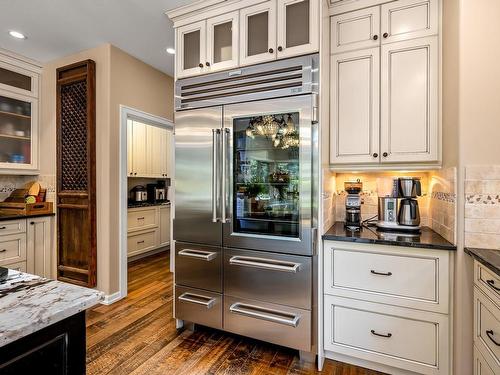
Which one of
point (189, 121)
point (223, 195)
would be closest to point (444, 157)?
point (223, 195)

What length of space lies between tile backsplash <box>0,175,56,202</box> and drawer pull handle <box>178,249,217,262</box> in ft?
6.77

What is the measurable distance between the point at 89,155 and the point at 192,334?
2003mm

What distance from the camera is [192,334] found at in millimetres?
2320

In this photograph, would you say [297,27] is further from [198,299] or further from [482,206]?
[198,299]

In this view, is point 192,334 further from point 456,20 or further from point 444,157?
point 456,20

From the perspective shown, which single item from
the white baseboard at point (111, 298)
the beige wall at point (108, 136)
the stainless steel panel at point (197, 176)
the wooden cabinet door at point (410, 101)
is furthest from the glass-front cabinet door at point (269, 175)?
the white baseboard at point (111, 298)

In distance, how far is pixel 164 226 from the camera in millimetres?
5000

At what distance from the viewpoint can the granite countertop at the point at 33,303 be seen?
65cm

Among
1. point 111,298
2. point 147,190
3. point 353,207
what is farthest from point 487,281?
point 147,190

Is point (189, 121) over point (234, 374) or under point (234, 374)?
over

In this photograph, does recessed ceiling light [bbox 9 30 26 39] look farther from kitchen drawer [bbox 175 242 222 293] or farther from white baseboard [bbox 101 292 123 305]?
white baseboard [bbox 101 292 123 305]

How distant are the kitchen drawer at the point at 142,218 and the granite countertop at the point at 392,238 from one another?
3258 mm

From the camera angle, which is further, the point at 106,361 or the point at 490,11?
the point at 106,361

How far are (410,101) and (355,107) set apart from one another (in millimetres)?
362
